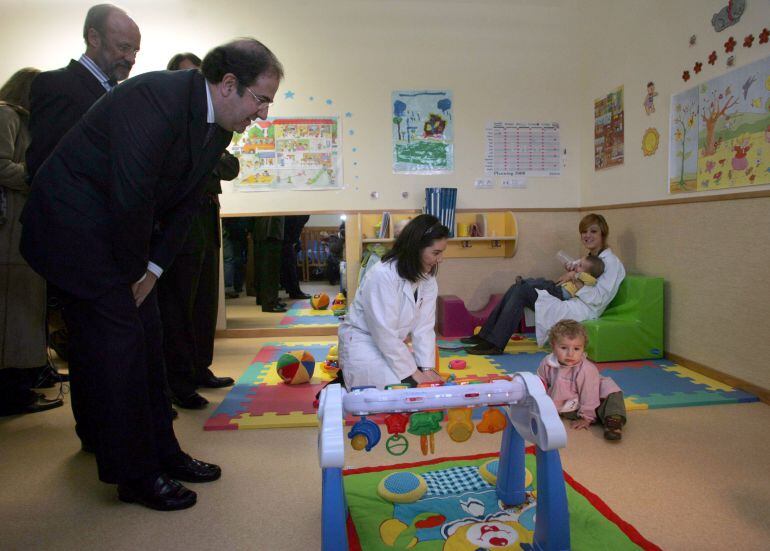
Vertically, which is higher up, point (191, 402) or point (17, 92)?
point (17, 92)

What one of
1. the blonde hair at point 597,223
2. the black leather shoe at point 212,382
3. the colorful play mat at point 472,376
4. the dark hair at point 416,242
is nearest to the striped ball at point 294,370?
the colorful play mat at point 472,376

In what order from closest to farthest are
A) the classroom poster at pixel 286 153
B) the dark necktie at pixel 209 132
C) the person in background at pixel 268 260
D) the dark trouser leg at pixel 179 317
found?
the dark necktie at pixel 209 132, the dark trouser leg at pixel 179 317, the classroom poster at pixel 286 153, the person in background at pixel 268 260

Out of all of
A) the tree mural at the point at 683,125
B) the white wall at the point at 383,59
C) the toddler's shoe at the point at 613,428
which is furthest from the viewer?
the white wall at the point at 383,59

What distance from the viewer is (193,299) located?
255 centimetres

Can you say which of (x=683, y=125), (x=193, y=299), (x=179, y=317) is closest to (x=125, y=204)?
(x=179, y=317)

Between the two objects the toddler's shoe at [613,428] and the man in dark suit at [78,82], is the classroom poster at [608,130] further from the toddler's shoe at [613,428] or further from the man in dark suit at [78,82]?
the man in dark suit at [78,82]

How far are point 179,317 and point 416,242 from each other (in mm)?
1119

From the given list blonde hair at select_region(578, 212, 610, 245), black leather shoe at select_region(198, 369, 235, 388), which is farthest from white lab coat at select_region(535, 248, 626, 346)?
black leather shoe at select_region(198, 369, 235, 388)

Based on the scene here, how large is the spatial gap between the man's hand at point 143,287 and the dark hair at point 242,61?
0.60 metres

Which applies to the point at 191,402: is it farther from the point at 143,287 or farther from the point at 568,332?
the point at 568,332

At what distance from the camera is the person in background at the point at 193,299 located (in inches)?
92.8

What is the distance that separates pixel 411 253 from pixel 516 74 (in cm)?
276

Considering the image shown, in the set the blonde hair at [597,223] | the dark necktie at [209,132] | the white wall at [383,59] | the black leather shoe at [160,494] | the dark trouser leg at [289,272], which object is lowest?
the black leather shoe at [160,494]

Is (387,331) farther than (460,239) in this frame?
No
